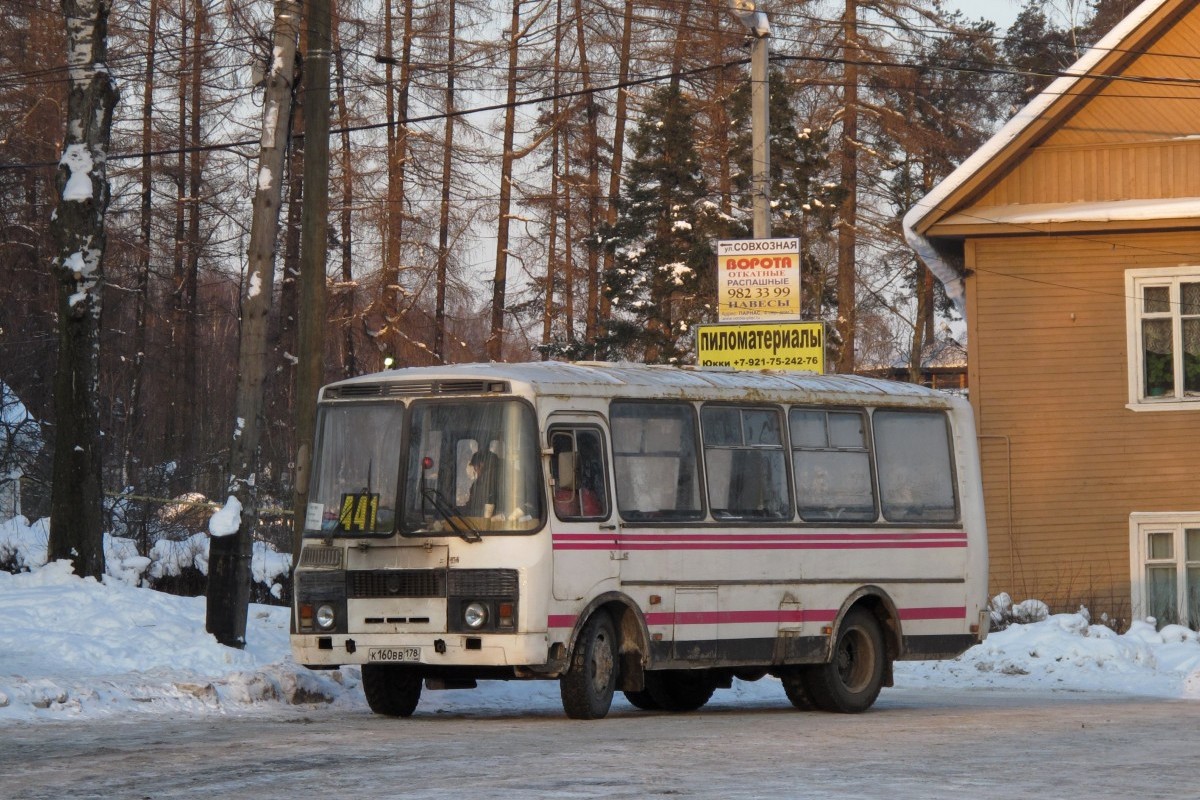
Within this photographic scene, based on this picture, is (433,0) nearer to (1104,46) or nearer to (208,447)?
(208,447)

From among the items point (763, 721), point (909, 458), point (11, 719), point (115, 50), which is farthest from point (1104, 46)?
point (115, 50)

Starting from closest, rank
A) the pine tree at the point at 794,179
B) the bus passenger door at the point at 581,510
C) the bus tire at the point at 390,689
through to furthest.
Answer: the bus passenger door at the point at 581,510 < the bus tire at the point at 390,689 < the pine tree at the point at 794,179

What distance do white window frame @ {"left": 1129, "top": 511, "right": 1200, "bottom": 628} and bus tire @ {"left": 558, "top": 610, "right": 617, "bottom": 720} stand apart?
14.6 meters

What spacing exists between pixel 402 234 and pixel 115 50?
25.9 feet

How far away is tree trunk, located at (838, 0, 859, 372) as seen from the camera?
45.6 metres

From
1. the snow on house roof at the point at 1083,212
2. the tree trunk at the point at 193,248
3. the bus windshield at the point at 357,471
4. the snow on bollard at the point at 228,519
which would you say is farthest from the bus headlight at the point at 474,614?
the tree trunk at the point at 193,248

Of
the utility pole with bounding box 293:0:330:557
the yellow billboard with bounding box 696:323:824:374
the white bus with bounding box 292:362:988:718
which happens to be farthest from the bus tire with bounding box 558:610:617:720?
the yellow billboard with bounding box 696:323:824:374

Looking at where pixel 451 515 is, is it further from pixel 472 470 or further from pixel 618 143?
pixel 618 143

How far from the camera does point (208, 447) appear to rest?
1544 inches

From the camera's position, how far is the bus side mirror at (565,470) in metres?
13.9

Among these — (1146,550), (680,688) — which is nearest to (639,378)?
(680,688)

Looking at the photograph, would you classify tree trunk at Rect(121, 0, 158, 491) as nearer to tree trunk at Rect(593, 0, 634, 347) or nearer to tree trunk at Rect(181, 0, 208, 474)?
tree trunk at Rect(181, 0, 208, 474)

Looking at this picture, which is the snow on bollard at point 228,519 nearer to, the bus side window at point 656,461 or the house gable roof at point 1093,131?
the bus side window at point 656,461

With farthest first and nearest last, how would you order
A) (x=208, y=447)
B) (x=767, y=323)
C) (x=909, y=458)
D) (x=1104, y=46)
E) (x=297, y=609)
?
(x=208, y=447), (x=1104, y=46), (x=767, y=323), (x=909, y=458), (x=297, y=609)
